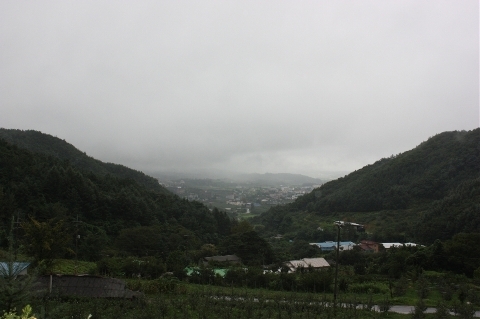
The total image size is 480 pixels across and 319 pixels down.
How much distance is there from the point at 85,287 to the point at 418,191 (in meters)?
50.6

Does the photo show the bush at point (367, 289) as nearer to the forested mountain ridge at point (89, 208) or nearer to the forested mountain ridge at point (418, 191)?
the forested mountain ridge at point (89, 208)

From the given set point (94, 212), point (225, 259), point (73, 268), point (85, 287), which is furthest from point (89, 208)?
point (85, 287)

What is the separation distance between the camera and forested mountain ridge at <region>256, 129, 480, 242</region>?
3909 cm

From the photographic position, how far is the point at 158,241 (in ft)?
95.2

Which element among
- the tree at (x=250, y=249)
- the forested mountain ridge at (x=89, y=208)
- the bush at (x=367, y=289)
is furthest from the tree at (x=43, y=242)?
the tree at (x=250, y=249)

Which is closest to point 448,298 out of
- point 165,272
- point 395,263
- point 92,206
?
point 395,263

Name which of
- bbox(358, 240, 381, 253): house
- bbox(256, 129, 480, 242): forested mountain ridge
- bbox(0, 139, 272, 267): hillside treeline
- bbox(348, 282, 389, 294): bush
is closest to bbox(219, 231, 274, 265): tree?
bbox(0, 139, 272, 267): hillside treeline

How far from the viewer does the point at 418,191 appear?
5194 cm

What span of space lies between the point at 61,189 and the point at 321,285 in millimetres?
26232

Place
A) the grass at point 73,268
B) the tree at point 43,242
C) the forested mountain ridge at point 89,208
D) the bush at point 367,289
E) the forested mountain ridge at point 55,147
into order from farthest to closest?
the forested mountain ridge at point 55,147 → the forested mountain ridge at point 89,208 → the grass at point 73,268 → the bush at point 367,289 → the tree at point 43,242

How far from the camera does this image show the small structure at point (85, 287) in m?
12.8

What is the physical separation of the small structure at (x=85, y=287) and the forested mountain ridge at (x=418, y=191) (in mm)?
35032

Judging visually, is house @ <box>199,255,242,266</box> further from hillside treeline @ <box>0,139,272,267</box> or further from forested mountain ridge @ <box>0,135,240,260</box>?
forested mountain ridge @ <box>0,135,240,260</box>

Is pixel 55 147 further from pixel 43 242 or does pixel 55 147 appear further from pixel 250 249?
pixel 43 242
